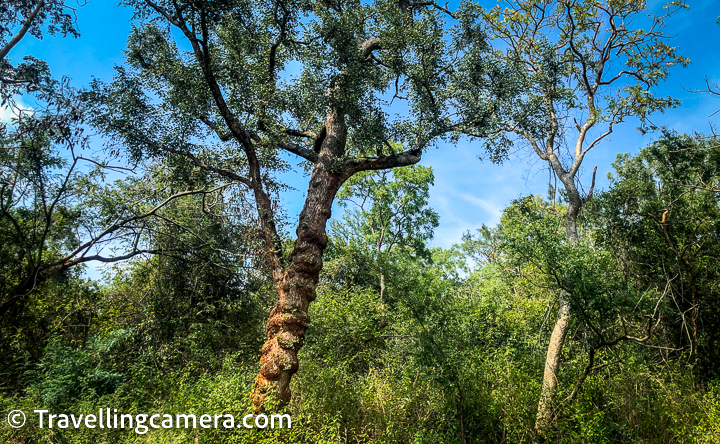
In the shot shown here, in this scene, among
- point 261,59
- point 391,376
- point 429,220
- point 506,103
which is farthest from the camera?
point 429,220

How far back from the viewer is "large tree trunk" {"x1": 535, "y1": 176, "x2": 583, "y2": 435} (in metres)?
5.85

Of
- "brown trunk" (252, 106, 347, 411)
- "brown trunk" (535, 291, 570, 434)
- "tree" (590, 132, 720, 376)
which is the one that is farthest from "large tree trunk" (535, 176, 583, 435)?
"brown trunk" (252, 106, 347, 411)

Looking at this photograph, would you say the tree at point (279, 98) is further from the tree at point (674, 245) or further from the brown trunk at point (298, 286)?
the tree at point (674, 245)

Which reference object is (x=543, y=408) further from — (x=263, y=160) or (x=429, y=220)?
(x=429, y=220)

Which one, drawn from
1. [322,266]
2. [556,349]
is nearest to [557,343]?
[556,349]

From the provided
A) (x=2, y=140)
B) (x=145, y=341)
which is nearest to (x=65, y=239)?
(x=2, y=140)

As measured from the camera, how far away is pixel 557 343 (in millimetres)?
6898

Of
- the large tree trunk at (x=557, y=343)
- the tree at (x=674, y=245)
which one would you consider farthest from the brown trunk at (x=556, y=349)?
the tree at (x=674, y=245)

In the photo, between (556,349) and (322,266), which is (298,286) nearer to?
(322,266)

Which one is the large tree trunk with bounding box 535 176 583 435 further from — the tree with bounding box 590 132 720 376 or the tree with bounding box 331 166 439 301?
the tree with bounding box 331 166 439 301

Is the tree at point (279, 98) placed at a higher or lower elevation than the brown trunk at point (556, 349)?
higher

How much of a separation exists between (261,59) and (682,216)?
31.2 ft

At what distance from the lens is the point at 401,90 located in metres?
8.18

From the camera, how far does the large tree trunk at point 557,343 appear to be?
5.85m
